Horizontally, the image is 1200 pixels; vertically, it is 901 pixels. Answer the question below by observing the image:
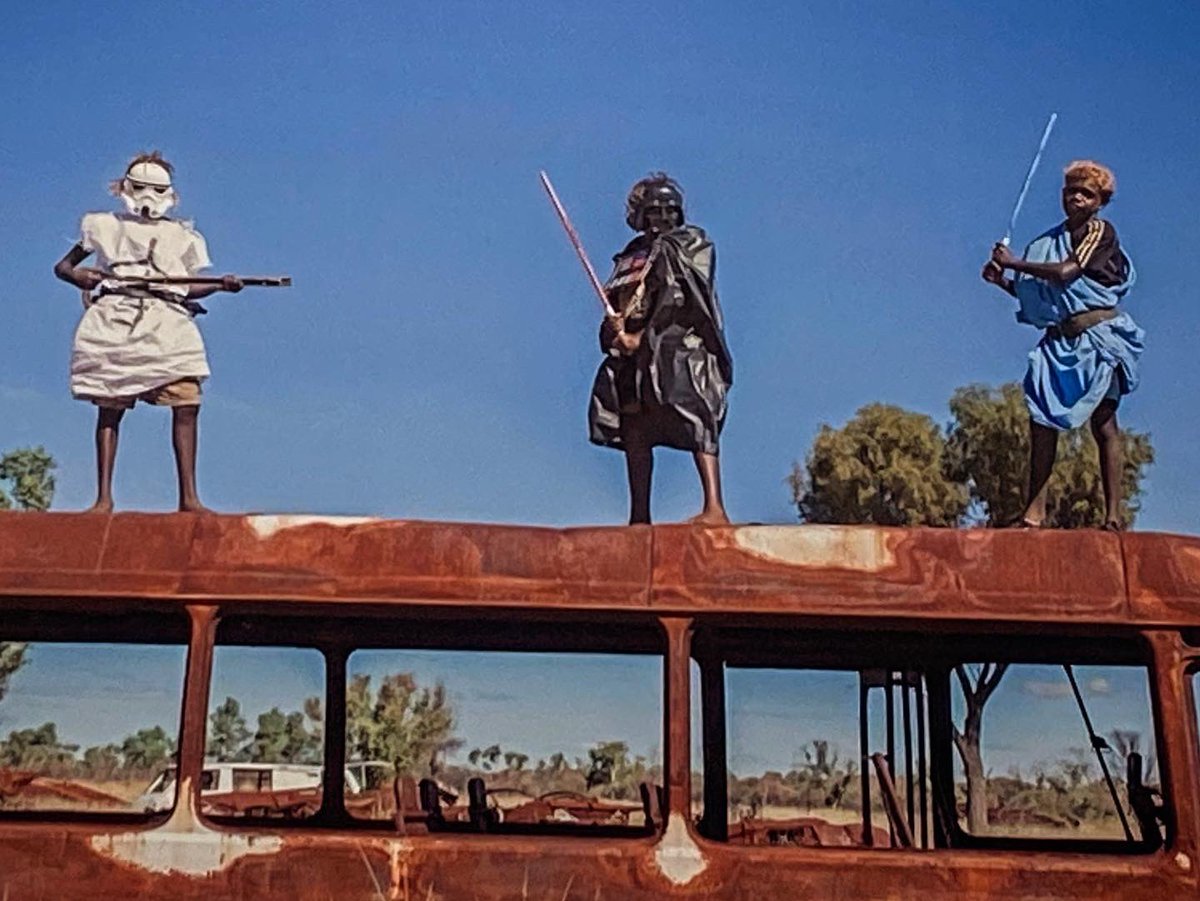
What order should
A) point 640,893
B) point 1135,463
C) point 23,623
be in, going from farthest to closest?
point 1135,463 < point 23,623 < point 640,893

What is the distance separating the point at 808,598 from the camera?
3891mm

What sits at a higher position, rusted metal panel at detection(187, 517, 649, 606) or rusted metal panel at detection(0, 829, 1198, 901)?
rusted metal panel at detection(187, 517, 649, 606)

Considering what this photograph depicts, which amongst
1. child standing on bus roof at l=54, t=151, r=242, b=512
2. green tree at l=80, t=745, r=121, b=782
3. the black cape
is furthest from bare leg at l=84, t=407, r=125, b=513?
green tree at l=80, t=745, r=121, b=782

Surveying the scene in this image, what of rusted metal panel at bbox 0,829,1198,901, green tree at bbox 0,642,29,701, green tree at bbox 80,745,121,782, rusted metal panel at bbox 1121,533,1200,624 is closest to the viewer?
rusted metal panel at bbox 0,829,1198,901

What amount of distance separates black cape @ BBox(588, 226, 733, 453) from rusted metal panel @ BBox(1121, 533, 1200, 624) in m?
1.49

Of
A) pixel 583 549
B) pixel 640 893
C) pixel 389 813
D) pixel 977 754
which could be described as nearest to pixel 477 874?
pixel 640 893

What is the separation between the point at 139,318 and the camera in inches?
199

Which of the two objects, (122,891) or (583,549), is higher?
(583,549)

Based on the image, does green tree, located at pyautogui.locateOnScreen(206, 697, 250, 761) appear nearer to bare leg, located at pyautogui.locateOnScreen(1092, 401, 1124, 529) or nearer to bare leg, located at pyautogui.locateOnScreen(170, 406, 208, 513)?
bare leg, located at pyautogui.locateOnScreen(170, 406, 208, 513)

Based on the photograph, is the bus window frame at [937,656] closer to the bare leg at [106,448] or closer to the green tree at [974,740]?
the green tree at [974,740]

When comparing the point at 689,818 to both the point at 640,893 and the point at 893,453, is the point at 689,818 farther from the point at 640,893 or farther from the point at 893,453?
the point at 893,453

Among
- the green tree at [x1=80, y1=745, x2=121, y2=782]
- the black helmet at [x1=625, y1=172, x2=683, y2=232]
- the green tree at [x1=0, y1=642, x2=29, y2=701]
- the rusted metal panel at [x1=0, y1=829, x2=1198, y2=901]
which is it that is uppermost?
the black helmet at [x1=625, y1=172, x2=683, y2=232]

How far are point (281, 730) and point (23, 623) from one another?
2827mm

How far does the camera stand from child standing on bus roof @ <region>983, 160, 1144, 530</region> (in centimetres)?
481
